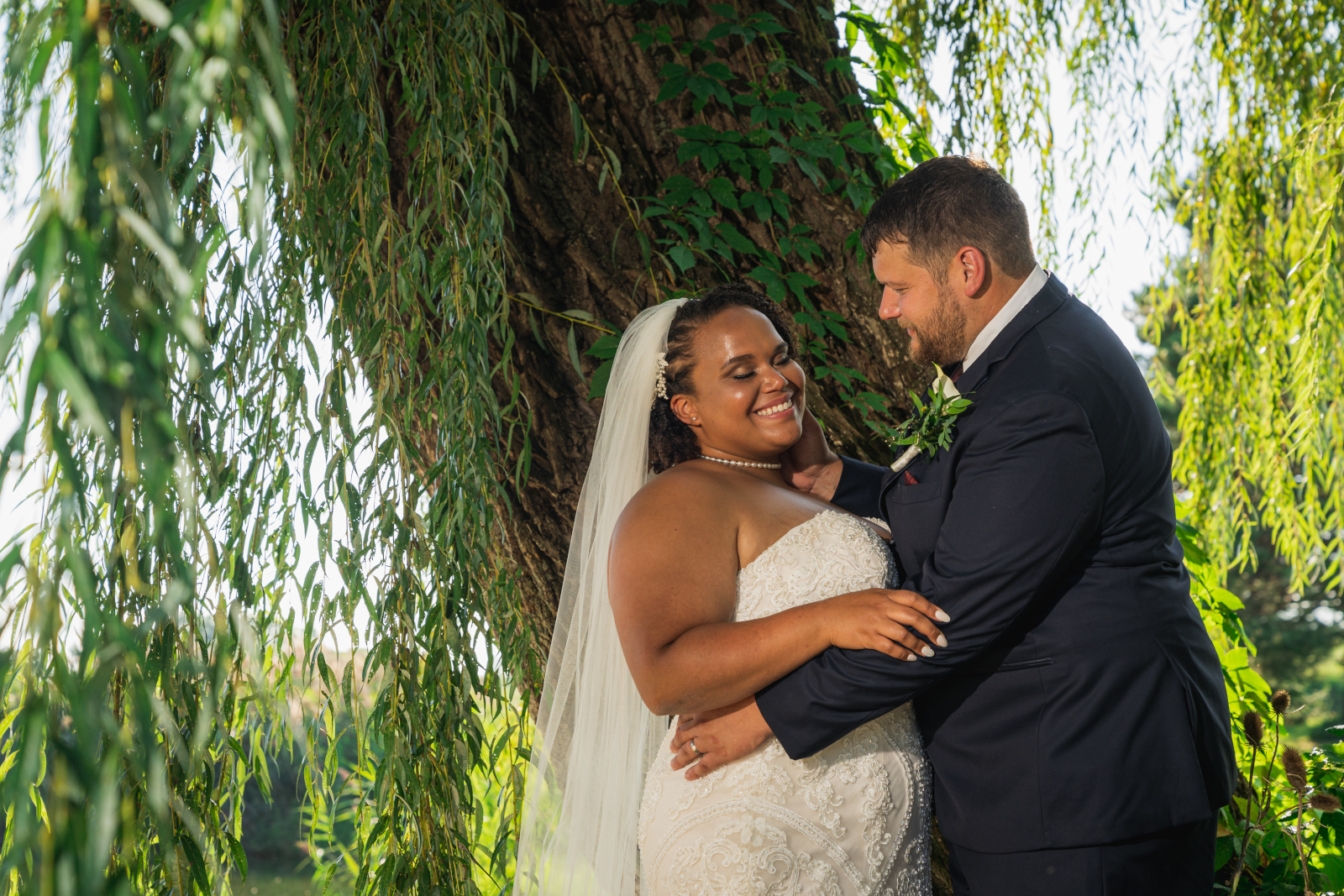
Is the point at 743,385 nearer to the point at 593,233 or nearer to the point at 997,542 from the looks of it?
the point at 593,233

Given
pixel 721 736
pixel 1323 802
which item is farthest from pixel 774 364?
pixel 1323 802

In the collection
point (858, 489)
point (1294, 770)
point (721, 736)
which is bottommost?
point (1294, 770)

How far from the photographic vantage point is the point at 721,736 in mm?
2004

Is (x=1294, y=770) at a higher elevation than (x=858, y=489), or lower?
lower

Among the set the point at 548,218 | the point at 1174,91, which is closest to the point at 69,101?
the point at 548,218

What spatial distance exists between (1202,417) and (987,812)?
2437 mm

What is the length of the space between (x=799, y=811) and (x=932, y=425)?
0.82 m

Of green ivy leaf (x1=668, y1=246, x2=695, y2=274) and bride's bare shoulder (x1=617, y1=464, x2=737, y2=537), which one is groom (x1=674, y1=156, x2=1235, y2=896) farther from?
green ivy leaf (x1=668, y1=246, x2=695, y2=274)

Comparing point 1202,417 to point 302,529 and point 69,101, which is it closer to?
point 302,529

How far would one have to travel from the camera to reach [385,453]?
6.59ft

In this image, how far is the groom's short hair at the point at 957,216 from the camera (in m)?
2.02

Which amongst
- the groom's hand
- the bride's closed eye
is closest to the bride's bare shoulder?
the bride's closed eye

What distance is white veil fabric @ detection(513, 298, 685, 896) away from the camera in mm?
2264

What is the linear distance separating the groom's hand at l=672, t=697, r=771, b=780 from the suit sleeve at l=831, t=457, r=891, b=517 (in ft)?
2.28
